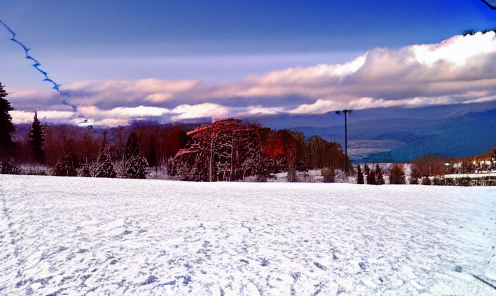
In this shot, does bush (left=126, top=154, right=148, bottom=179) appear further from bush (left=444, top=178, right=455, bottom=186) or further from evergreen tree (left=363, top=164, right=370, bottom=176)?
bush (left=444, top=178, right=455, bottom=186)

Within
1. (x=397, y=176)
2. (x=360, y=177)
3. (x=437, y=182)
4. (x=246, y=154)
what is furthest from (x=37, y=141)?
(x=437, y=182)

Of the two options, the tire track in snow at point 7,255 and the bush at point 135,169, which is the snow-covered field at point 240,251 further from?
the bush at point 135,169

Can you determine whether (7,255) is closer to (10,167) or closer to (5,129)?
(10,167)

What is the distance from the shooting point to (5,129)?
54.2 ft

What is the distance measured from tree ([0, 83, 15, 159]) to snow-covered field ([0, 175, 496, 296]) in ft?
34.9

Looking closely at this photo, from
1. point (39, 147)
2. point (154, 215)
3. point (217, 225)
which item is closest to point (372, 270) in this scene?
point (217, 225)

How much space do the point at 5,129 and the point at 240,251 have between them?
54.0 ft

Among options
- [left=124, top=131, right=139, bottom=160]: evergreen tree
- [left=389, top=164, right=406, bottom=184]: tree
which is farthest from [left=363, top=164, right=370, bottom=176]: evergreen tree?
[left=124, top=131, right=139, bottom=160]: evergreen tree

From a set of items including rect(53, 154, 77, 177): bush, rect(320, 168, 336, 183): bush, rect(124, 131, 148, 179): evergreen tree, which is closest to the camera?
rect(320, 168, 336, 183): bush

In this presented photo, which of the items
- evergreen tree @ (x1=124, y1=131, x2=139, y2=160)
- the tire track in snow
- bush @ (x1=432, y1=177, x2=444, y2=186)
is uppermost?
evergreen tree @ (x1=124, y1=131, x2=139, y2=160)

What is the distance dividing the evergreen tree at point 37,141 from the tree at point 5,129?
949 millimetres

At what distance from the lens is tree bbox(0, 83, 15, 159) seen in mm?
16011

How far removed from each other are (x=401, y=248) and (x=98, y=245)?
3.39 metres

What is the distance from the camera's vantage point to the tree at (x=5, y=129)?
630 inches
